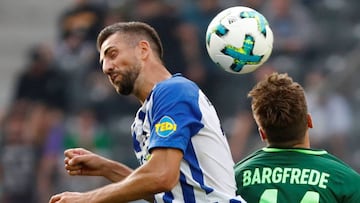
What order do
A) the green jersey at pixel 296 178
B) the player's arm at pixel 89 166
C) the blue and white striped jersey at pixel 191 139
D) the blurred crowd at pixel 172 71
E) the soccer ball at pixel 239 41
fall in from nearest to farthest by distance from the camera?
the blue and white striped jersey at pixel 191 139, the green jersey at pixel 296 178, the player's arm at pixel 89 166, the soccer ball at pixel 239 41, the blurred crowd at pixel 172 71

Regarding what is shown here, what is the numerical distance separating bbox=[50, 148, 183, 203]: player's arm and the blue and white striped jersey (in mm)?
68

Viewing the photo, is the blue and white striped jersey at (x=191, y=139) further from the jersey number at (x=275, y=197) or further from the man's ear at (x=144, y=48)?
the man's ear at (x=144, y=48)

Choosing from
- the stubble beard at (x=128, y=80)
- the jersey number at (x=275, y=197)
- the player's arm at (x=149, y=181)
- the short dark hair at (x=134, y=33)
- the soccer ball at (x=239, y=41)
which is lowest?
the jersey number at (x=275, y=197)

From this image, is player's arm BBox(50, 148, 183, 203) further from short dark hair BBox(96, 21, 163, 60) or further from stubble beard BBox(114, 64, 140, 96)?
short dark hair BBox(96, 21, 163, 60)

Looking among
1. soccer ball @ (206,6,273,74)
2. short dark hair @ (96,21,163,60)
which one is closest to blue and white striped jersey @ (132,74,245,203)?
short dark hair @ (96,21,163,60)

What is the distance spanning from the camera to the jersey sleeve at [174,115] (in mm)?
4805

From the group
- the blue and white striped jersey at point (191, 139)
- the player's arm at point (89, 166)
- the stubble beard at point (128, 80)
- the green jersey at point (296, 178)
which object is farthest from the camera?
the player's arm at point (89, 166)

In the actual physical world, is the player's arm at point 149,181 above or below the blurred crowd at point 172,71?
below

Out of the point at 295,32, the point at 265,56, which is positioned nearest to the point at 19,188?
the point at 295,32

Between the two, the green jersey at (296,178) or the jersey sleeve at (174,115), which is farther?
the green jersey at (296,178)

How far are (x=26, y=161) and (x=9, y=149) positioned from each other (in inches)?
10.4

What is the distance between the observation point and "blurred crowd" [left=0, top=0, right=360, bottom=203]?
11.5 metres

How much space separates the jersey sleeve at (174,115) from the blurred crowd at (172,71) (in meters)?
6.46

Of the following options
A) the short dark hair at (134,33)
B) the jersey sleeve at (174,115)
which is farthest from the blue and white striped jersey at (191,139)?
the short dark hair at (134,33)
